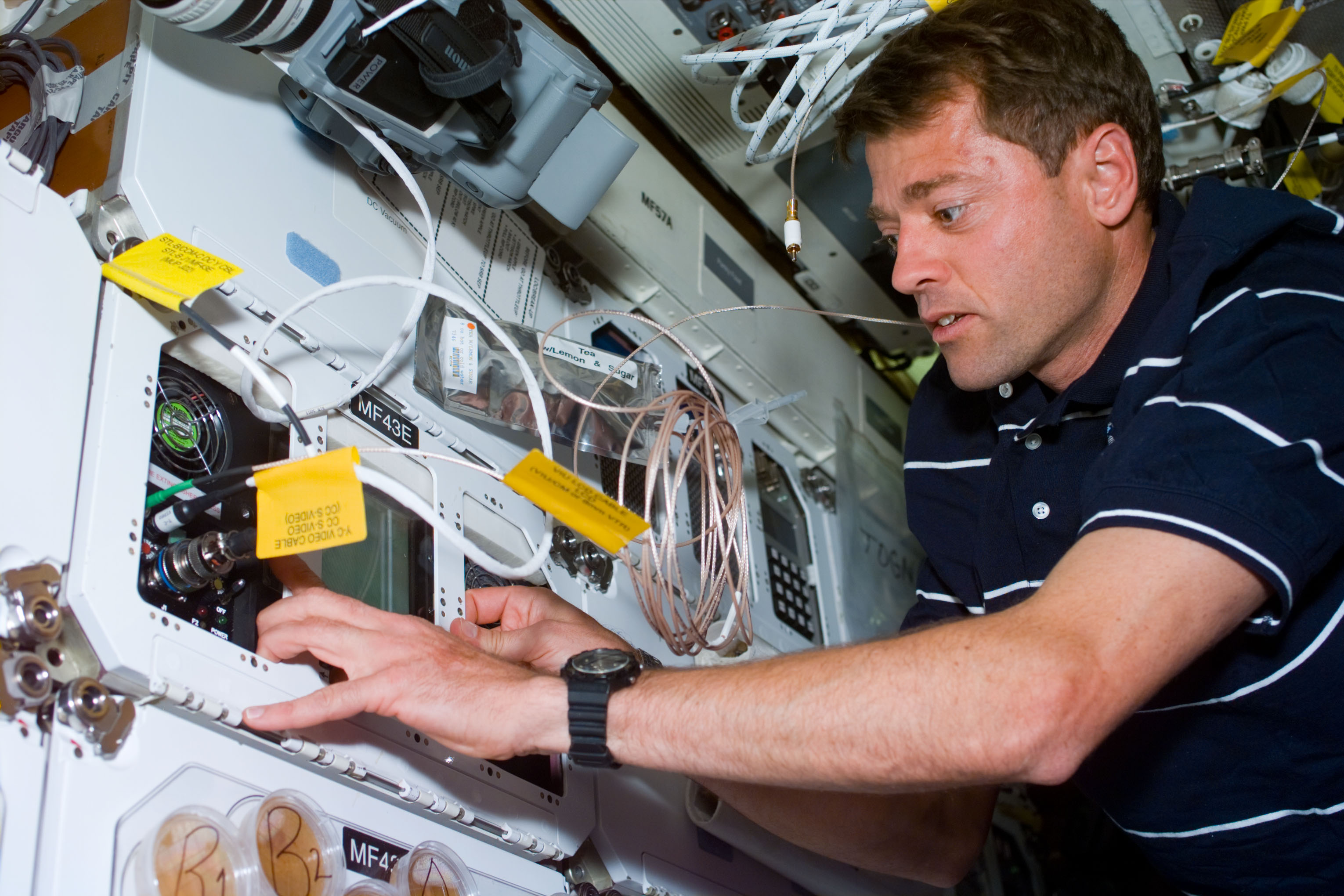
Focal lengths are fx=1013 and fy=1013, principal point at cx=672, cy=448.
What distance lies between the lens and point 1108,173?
1504 millimetres

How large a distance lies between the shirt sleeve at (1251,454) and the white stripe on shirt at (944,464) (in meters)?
0.58

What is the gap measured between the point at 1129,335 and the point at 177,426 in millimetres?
1221

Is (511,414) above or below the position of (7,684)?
below

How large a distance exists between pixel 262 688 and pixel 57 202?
0.54m

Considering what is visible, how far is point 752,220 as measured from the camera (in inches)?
97.7

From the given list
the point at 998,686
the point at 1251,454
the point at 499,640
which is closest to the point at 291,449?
the point at 499,640

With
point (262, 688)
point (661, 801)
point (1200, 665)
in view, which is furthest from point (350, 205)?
→ point (1200, 665)

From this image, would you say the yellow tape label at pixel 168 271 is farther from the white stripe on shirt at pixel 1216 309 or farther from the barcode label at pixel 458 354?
the white stripe on shirt at pixel 1216 309

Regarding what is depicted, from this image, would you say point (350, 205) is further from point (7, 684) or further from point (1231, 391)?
point (1231, 391)

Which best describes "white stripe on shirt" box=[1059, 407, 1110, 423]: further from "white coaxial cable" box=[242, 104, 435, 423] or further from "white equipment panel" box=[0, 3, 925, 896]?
"white coaxial cable" box=[242, 104, 435, 423]

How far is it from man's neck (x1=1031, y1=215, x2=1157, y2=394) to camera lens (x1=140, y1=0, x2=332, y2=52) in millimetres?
1138

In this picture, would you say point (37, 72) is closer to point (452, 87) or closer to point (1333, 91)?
point (452, 87)

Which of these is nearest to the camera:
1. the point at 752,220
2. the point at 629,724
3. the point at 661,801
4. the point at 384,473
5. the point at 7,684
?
the point at 7,684

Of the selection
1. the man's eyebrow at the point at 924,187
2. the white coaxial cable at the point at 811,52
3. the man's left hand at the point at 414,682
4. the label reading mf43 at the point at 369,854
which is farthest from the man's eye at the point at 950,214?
the label reading mf43 at the point at 369,854
